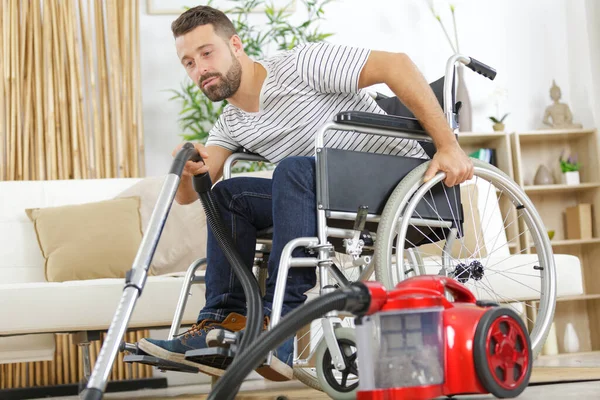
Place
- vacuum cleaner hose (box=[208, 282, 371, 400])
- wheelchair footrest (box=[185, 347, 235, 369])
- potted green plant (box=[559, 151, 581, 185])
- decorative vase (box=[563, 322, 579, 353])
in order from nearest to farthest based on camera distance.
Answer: vacuum cleaner hose (box=[208, 282, 371, 400]) → wheelchair footrest (box=[185, 347, 235, 369]) → decorative vase (box=[563, 322, 579, 353]) → potted green plant (box=[559, 151, 581, 185])

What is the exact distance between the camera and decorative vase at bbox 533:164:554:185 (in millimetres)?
4191

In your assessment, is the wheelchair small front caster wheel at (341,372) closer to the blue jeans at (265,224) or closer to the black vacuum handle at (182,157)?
the blue jeans at (265,224)

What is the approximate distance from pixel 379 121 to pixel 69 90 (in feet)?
7.59

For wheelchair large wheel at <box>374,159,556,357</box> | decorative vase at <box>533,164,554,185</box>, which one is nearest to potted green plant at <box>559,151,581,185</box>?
decorative vase at <box>533,164,554,185</box>

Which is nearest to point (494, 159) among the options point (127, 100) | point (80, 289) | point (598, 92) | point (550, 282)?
point (598, 92)

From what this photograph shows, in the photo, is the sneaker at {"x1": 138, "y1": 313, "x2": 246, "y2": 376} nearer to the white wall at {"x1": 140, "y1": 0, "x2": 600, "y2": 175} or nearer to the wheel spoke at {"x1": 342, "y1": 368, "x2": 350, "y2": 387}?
the wheel spoke at {"x1": 342, "y1": 368, "x2": 350, "y2": 387}

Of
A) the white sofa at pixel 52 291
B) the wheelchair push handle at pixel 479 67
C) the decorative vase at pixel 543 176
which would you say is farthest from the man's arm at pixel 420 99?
the decorative vase at pixel 543 176

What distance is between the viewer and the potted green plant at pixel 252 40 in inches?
147

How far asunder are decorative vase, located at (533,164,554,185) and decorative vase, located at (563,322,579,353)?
790 millimetres

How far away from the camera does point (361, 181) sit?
68.6 inches

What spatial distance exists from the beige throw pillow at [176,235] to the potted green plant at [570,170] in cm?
221

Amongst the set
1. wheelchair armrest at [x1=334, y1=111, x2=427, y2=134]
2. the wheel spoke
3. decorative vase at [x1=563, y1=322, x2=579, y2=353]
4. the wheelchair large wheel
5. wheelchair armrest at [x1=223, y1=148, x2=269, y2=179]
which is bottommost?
decorative vase at [x1=563, y1=322, x2=579, y2=353]

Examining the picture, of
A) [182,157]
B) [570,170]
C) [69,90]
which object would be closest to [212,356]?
[182,157]

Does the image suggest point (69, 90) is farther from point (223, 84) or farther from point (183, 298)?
point (183, 298)
